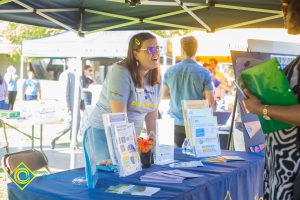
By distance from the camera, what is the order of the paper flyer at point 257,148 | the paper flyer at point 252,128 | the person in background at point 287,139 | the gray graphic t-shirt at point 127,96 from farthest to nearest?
1. the paper flyer at point 252,128
2. the paper flyer at point 257,148
3. the gray graphic t-shirt at point 127,96
4. the person in background at point 287,139

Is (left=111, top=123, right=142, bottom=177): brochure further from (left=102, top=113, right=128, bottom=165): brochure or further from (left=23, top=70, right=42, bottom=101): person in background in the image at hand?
(left=23, top=70, right=42, bottom=101): person in background

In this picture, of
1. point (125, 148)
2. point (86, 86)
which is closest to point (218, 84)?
point (86, 86)

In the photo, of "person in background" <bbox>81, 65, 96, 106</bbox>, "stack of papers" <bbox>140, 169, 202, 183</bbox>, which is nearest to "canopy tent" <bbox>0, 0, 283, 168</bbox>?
"stack of papers" <bbox>140, 169, 202, 183</bbox>

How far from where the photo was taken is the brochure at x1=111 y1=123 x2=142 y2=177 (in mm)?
1988

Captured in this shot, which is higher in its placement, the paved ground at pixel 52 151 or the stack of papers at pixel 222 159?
the stack of papers at pixel 222 159

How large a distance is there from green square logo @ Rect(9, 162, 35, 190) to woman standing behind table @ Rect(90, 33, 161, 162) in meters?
0.64

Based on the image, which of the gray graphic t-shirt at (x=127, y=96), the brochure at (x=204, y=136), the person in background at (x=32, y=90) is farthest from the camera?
the person in background at (x=32, y=90)

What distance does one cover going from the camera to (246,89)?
5.25ft

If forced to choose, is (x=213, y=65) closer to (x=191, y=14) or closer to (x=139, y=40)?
(x=191, y=14)

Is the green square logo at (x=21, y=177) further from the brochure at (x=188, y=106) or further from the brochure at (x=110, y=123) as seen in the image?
the brochure at (x=188, y=106)

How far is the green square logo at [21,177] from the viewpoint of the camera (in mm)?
1755

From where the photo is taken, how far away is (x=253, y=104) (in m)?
1.56

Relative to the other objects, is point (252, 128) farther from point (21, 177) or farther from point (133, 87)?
point (21, 177)

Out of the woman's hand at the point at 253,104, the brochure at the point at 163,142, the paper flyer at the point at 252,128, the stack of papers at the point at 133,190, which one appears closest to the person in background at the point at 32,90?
the paper flyer at the point at 252,128
